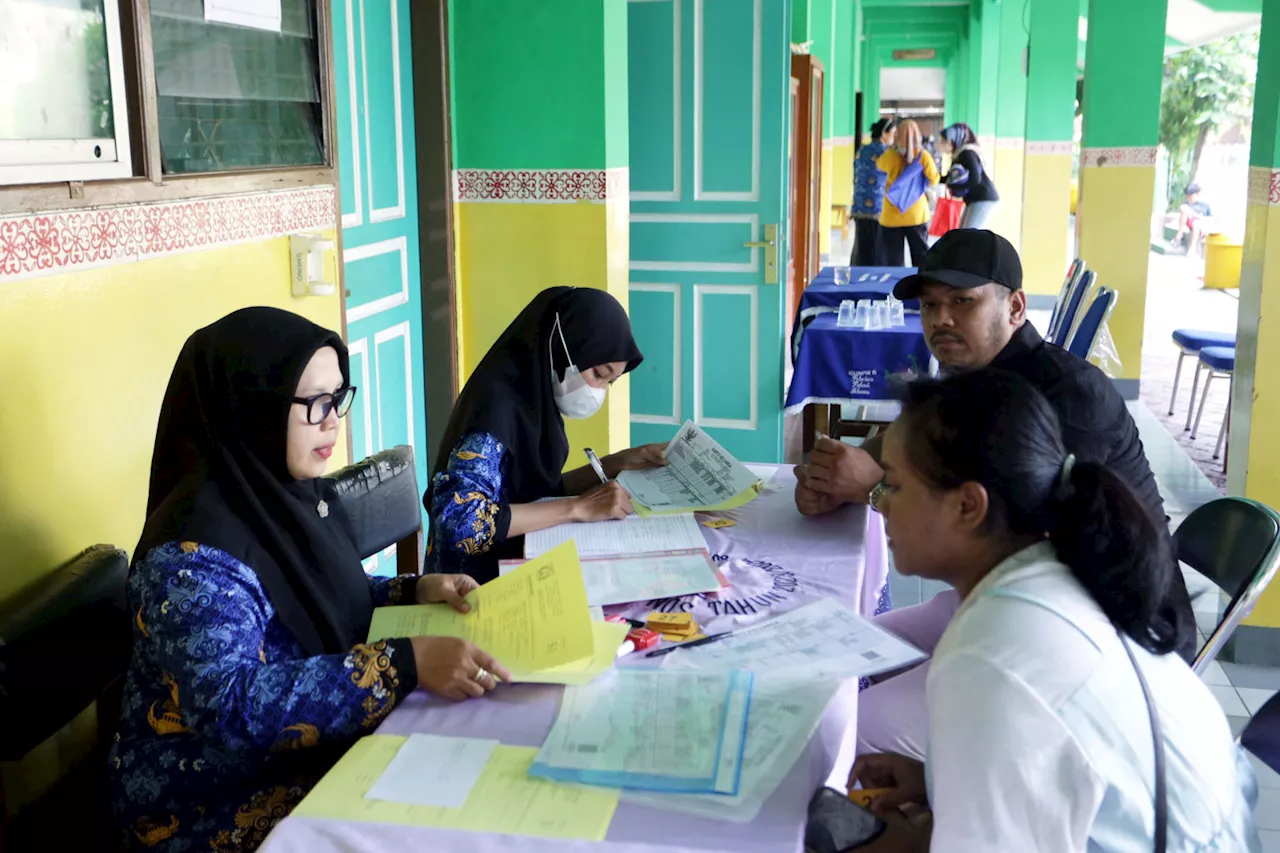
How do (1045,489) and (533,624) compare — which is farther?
(533,624)

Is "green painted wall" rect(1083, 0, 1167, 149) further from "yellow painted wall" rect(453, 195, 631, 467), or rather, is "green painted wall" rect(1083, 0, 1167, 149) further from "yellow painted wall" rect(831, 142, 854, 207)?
"yellow painted wall" rect(831, 142, 854, 207)

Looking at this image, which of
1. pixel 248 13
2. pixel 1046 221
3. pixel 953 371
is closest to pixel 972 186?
pixel 1046 221

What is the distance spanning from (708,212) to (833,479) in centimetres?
299

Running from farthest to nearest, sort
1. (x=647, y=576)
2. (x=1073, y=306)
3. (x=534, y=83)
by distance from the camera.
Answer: (x=1073, y=306), (x=534, y=83), (x=647, y=576)

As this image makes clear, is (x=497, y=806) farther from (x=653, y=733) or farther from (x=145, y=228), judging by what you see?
(x=145, y=228)

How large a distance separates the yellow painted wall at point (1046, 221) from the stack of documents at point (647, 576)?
9526 mm

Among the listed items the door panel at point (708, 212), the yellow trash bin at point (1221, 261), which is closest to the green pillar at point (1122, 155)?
the door panel at point (708, 212)

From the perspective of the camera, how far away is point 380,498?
7.78 ft

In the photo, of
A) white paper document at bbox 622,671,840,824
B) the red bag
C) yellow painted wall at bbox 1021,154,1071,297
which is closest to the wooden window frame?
white paper document at bbox 622,671,840,824

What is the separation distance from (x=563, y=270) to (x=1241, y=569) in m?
2.66

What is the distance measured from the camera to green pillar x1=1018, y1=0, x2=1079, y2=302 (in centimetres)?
1073

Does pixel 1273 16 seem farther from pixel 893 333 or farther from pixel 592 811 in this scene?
pixel 592 811

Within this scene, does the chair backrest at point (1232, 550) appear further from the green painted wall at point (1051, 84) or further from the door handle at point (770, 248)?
the green painted wall at point (1051, 84)

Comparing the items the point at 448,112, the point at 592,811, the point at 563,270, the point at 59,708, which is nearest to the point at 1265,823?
the point at 592,811
